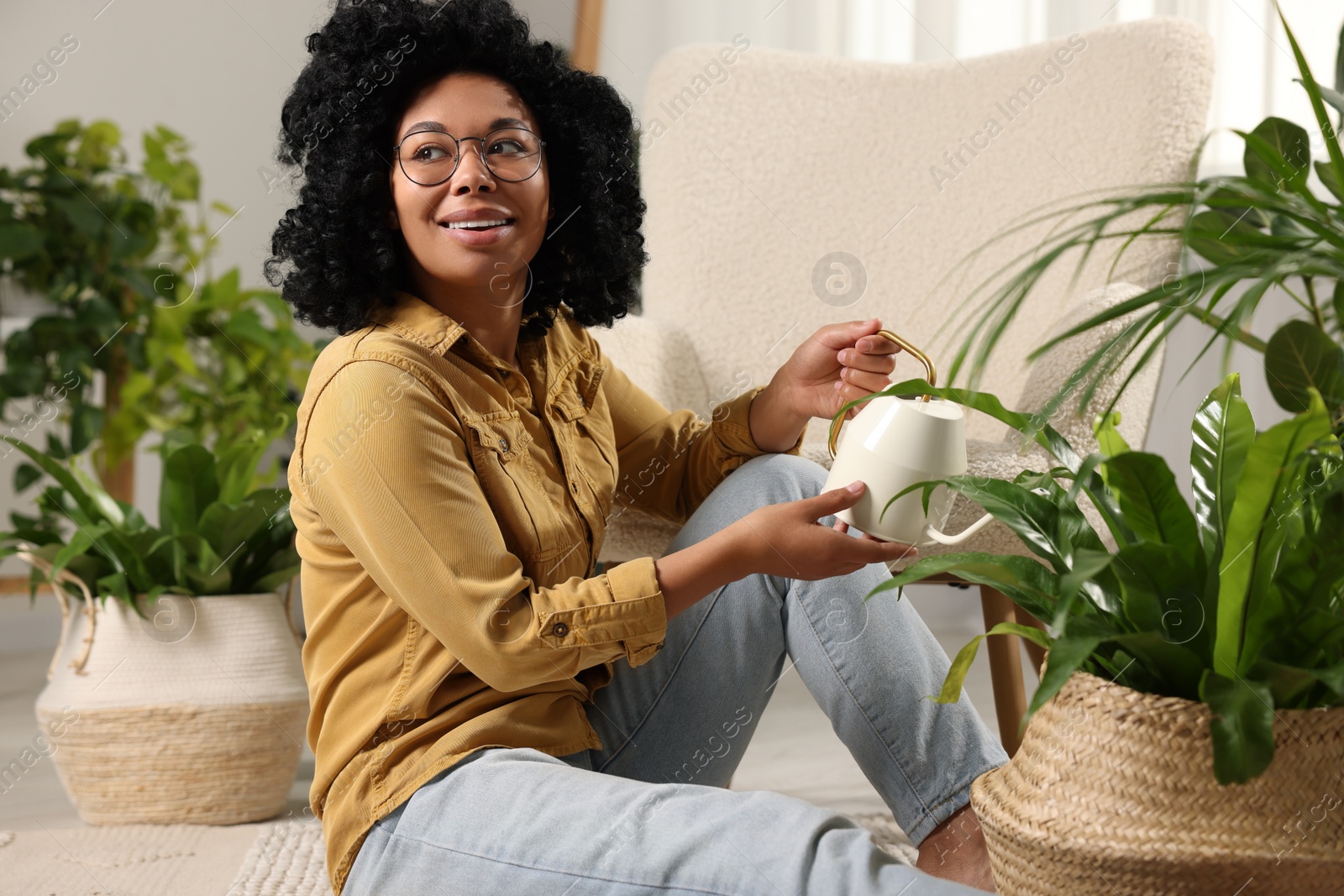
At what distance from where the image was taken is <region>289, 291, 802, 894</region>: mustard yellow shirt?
0.73 meters

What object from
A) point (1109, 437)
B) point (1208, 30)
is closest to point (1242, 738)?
point (1109, 437)

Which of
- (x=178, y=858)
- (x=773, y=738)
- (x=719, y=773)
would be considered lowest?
(x=773, y=738)

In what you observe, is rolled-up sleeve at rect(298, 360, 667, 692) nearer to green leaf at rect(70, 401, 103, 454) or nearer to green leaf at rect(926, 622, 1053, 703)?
green leaf at rect(926, 622, 1053, 703)

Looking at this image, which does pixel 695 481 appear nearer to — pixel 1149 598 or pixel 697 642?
pixel 697 642

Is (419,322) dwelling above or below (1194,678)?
above

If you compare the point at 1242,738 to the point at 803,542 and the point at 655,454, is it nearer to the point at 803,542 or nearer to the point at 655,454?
the point at 803,542

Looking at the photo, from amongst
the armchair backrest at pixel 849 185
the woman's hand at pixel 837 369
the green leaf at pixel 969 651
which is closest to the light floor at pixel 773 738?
the armchair backrest at pixel 849 185

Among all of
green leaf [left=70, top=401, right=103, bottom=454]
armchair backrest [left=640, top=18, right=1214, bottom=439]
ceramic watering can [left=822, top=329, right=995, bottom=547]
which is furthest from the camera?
green leaf [left=70, top=401, right=103, bottom=454]

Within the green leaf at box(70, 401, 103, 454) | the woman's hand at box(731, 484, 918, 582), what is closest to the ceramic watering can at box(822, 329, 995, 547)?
the woman's hand at box(731, 484, 918, 582)

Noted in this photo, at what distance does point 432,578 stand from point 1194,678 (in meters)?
0.42

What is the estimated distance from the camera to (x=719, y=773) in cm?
91

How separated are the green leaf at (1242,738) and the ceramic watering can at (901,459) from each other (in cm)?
25

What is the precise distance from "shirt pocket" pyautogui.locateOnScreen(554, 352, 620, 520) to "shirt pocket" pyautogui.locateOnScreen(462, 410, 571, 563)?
87 mm

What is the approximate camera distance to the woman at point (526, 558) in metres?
0.70
